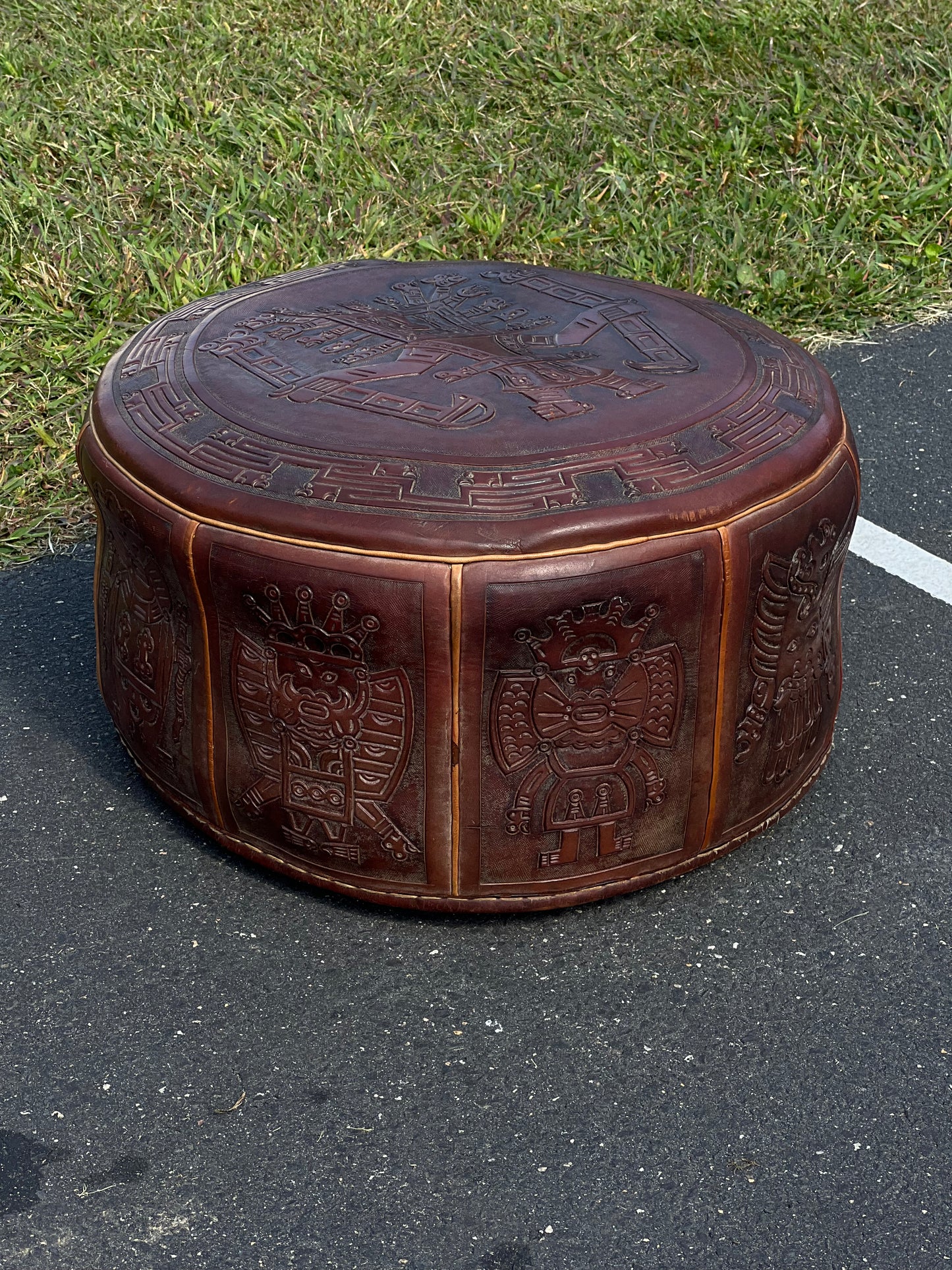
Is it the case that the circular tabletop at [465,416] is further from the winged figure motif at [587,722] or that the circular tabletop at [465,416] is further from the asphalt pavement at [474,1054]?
the asphalt pavement at [474,1054]

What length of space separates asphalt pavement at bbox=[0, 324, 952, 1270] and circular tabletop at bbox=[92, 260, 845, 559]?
74cm

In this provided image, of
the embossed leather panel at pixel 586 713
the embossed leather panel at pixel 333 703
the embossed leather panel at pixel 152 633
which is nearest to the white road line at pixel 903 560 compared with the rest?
the embossed leather panel at pixel 586 713

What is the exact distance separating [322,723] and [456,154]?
3571mm

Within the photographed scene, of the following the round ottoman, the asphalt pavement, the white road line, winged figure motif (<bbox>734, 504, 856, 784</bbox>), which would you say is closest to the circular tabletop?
the round ottoman

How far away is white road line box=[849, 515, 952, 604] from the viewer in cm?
331

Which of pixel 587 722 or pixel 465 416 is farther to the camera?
pixel 465 416

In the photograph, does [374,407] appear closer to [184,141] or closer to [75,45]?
[184,141]

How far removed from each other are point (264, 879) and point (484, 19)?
4575 mm

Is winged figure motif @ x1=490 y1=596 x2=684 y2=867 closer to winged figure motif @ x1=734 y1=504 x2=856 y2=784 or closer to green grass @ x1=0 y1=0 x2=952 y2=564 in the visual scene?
winged figure motif @ x1=734 y1=504 x2=856 y2=784

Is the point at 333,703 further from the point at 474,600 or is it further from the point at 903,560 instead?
the point at 903,560

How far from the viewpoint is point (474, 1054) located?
209 cm

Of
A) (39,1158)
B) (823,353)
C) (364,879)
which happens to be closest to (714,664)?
(364,879)

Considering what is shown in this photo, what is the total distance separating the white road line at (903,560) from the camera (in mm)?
3311

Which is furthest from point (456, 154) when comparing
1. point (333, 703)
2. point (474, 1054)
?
point (474, 1054)
